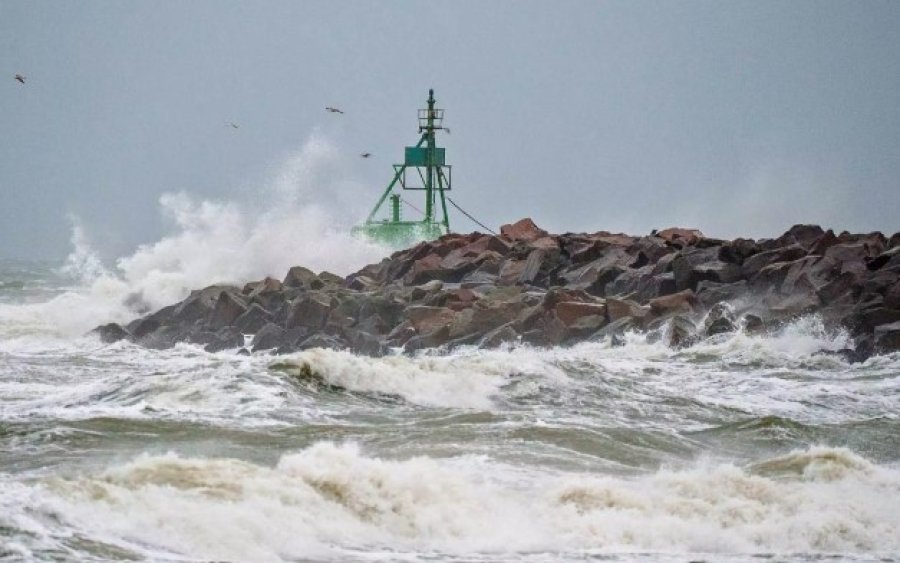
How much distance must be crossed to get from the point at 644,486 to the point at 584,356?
30.4 feet

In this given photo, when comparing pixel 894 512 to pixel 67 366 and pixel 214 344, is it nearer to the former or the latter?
pixel 67 366

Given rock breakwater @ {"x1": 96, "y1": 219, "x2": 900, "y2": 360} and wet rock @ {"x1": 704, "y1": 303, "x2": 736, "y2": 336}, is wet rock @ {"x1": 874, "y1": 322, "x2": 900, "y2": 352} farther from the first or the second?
wet rock @ {"x1": 704, "y1": 303, "x2": 736, "y2": 336}

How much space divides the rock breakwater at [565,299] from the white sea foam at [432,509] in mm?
9685

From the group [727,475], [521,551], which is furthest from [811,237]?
[521,551]

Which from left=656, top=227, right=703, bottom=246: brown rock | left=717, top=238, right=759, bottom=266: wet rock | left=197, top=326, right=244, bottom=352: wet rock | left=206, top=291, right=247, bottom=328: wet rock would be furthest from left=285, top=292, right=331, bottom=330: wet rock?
left=656, top=227, right=703, bottom=246: brown rock

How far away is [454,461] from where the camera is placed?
12.0 m

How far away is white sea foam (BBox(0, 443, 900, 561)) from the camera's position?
9.02 meters

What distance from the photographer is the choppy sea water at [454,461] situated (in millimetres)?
9258

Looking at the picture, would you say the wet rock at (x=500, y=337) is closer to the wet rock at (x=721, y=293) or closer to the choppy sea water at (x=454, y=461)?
the choppy sea water at (x=454, y=461)

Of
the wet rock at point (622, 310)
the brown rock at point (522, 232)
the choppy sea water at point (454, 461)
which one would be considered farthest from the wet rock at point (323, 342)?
the brown rock at point (522, 232)

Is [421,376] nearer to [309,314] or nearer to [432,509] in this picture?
[432,509]

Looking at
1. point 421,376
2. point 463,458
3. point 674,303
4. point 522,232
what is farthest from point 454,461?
point 522,232

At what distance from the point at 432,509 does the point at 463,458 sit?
2085mm

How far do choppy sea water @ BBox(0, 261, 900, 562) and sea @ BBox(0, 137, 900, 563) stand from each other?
1.0 inches
